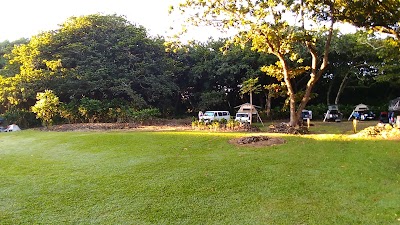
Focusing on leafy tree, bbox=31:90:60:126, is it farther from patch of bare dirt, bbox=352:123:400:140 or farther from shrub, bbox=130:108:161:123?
patch of bare dirt, bbox=352:123:400:140

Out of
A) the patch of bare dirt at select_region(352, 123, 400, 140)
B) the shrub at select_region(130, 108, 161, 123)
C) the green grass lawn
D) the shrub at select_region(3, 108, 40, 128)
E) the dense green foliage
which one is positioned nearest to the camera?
the green grass lawn

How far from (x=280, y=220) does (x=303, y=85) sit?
27.6 m

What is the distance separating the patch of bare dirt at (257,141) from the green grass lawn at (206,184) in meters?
0.52

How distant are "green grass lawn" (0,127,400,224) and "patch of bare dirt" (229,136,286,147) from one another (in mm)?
523

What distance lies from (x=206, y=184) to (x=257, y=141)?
544cm

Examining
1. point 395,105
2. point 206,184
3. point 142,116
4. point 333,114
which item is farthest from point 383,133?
point 142,116

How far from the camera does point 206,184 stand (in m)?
7.37

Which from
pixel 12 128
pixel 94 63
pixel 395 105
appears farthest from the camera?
pixel 94 63

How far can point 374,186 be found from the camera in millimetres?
6910

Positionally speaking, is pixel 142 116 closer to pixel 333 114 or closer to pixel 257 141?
pixel 257 141

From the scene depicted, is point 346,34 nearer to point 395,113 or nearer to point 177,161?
point 395,113

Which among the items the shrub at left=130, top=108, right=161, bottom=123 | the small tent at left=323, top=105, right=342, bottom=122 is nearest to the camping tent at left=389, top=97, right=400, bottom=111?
the small tent at left=323, top=105, right=342, bottom=122

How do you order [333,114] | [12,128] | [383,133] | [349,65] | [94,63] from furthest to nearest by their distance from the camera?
[349,65] < [333,114] < [94,63] < [12,128] < [383,133]

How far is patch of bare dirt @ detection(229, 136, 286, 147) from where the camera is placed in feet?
39.1
